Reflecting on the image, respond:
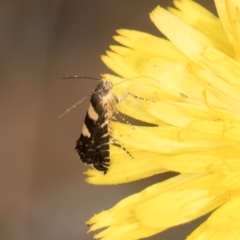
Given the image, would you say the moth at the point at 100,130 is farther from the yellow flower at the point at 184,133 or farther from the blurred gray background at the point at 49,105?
the blurred gray background at the point at 49,105

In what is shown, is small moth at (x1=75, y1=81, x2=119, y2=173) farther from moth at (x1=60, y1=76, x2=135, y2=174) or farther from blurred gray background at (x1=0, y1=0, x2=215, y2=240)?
blurred gray background at (x1=0, y1=0, x2=215, y2=240)

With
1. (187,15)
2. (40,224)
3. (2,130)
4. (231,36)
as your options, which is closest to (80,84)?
(2,130)

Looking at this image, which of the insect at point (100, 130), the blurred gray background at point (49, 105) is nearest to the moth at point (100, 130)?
the insect at point (100, 130)

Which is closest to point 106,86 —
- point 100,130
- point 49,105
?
point 100,130

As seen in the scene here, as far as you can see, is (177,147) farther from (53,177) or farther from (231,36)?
(53,177)

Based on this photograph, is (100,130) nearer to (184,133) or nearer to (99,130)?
(99,130)

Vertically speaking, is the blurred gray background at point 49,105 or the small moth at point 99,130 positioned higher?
the blurred gray background at point 49,105

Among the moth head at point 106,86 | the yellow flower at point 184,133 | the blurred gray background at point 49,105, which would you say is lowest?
the yellow flower at point 184,133
